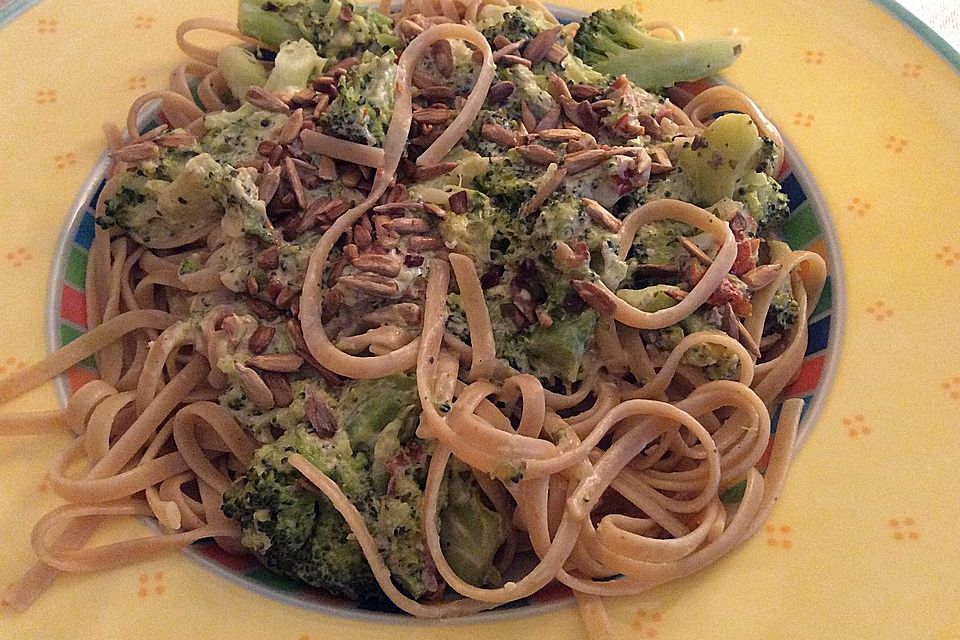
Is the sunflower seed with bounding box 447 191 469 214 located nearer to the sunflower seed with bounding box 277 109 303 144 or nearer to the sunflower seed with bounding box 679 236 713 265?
the sunflower seed with bounding box 277 109 303 144

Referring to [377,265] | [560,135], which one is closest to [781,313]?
[560,135]

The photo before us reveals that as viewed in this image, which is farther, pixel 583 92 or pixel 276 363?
pixel 583 92

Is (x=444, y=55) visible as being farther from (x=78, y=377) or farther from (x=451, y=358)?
(x=78, y=377)

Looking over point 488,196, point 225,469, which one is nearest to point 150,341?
point 225,469

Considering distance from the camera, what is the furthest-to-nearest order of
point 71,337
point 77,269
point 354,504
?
point 77,269
point 71,337
point 354,504

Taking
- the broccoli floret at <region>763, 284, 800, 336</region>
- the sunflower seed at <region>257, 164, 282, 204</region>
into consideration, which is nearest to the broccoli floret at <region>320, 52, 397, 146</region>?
the sunflower seed at <region>257, 164, 282, 204</region>

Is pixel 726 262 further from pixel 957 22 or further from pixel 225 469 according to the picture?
pixel 957 22

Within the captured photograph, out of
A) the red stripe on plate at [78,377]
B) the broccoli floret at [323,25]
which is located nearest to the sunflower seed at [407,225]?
the broccoli floret at [323,25]
